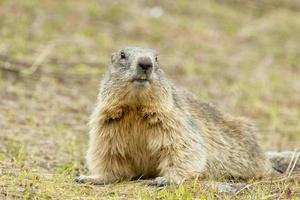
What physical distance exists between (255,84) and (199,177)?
636 centimetres

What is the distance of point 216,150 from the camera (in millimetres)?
6422

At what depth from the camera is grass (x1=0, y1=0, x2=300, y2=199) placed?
5656mm

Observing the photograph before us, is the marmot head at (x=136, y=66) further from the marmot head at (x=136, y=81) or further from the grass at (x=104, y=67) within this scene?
the grass at (x=104, y=67)

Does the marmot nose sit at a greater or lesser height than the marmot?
greater

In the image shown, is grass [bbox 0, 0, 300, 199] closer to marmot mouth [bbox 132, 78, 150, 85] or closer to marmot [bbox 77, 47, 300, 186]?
marmot [bbox 77, 47, 300, 186]

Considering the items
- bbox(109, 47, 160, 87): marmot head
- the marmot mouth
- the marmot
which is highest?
bbox(109, 47, 160, 87): marmot head

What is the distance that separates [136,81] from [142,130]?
1.43ft

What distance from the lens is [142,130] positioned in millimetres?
5832

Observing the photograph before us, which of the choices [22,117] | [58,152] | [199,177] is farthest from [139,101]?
[22,117]

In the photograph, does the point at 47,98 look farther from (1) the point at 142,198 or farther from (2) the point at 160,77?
(1) the point at 142,198

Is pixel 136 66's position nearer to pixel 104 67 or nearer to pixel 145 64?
pixel 145 64

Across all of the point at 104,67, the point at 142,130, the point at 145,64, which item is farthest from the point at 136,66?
the point at 104,67

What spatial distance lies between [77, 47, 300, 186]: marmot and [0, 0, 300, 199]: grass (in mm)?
274

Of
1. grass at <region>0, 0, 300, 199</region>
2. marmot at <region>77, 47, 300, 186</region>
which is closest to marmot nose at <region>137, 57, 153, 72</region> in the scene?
marmot at <region>77, 47, 300, 186</region>
